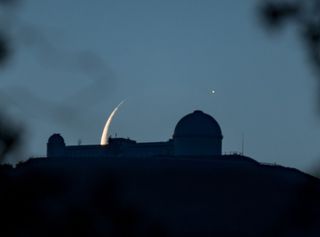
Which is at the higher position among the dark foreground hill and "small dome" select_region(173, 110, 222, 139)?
"small dome" select_region(173, 110, 222, 139)

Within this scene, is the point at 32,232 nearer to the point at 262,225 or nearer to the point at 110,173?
the point at 110,173

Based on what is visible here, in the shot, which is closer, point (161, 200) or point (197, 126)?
point (161, 200)

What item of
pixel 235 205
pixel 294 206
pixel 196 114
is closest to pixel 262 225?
pixel 235 205

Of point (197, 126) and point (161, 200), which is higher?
point (197, 126)

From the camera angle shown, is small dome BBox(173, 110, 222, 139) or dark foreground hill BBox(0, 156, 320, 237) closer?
dark foreground hill BBox(0, 156, 320, 237)
